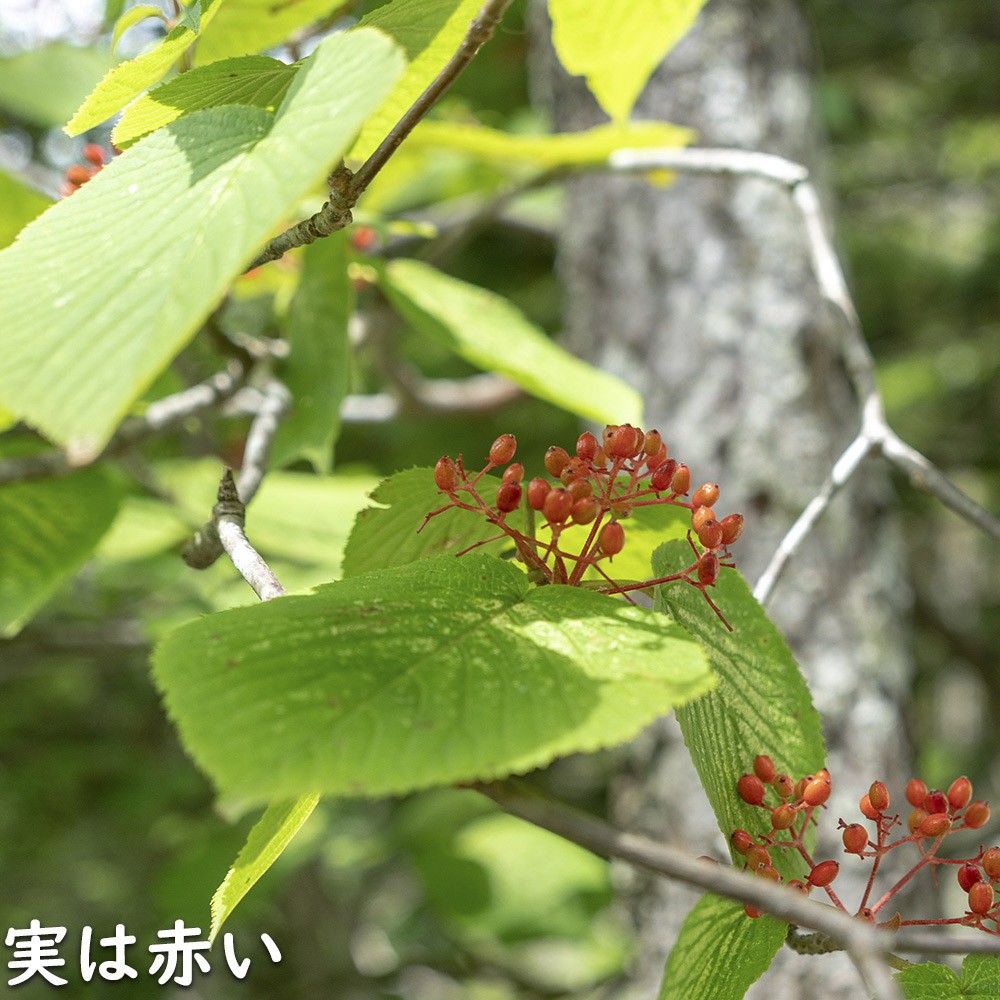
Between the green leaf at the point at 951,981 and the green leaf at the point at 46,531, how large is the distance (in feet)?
3.33

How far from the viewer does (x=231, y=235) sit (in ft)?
1.35

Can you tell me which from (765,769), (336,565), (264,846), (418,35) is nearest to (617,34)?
(418,35)

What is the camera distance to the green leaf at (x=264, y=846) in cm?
60

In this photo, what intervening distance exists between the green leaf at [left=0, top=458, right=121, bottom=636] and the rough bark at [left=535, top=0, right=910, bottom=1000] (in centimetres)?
108

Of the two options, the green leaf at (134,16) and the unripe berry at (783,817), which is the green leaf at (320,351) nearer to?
the green leaf at (134,16)

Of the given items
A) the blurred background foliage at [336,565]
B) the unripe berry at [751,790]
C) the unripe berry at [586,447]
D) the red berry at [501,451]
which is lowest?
the blurred background foliage at [336,565]

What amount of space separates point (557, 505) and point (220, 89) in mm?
368

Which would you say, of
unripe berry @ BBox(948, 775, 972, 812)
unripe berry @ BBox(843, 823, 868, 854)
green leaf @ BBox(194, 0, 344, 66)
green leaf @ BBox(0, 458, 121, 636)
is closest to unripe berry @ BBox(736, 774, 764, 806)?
unripe berry @ BBox(843, 823, 868, 854)

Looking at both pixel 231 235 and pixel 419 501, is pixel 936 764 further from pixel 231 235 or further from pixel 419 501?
pixel 231 235

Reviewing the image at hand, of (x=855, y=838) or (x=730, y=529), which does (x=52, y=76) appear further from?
(x=855, y=838)

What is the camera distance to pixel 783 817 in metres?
0.66

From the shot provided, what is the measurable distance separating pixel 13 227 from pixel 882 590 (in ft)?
5.26

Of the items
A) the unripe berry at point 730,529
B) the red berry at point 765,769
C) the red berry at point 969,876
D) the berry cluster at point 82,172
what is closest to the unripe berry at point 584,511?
the unripe berry at point 730,529

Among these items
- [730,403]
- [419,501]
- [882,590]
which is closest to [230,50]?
[419,501]
